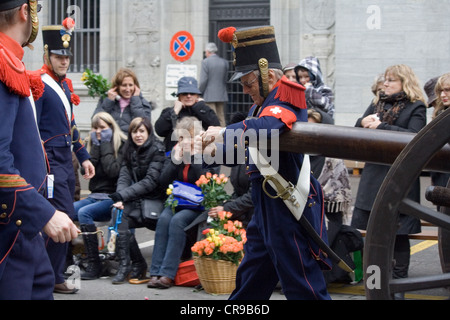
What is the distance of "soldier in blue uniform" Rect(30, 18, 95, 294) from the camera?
6.62 metres

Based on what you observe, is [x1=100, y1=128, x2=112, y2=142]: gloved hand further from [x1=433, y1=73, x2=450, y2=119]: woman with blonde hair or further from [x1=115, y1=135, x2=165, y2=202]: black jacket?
[x1=433, y1=73, x2=450, y2=119]: woman with blonde hair

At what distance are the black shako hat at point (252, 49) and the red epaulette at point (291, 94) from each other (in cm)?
24

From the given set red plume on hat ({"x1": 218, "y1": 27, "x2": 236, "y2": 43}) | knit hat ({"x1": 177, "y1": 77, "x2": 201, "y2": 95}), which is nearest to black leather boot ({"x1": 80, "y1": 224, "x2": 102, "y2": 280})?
knit hat ({"x1": 177, "y1": 77, "x2": 201, "y2": 95})

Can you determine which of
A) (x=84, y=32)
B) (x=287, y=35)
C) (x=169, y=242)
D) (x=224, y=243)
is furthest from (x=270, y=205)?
(x=84, y=32)

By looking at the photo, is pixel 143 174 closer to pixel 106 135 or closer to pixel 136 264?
pixel 106 135

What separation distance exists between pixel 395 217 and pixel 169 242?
4.33 meters

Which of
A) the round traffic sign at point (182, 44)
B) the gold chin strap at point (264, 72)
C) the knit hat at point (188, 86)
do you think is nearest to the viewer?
the gold chin strap at point (264, 72)

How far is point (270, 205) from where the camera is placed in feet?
15.6

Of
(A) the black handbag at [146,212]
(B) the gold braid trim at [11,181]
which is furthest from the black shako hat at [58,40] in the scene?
(B) the gold braid trim at [11,181]

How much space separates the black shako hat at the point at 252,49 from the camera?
4875 mm

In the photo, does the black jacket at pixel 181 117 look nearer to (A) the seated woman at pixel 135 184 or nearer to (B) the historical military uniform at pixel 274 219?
A: (A) the seated woman at pixel 135 184

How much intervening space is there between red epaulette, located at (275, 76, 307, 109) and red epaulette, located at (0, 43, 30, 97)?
5.13ft
